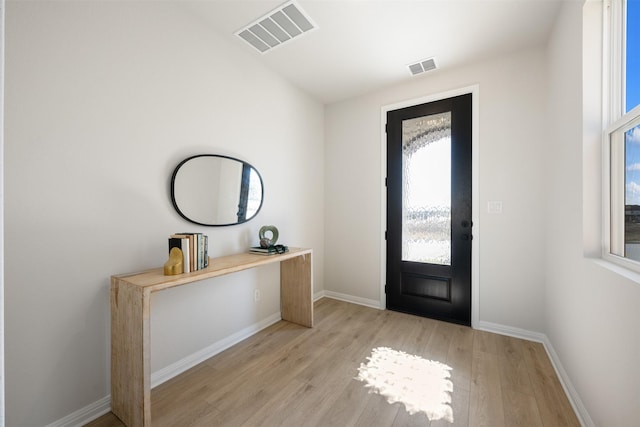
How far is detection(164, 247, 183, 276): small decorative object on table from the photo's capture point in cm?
162

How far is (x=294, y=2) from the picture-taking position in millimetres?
1933

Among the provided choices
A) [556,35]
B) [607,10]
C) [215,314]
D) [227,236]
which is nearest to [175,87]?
[227,236]

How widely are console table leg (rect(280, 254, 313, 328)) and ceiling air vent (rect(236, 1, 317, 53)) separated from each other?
6.64 feet

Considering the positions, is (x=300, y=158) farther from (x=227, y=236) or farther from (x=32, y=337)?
(x=32, y=337)

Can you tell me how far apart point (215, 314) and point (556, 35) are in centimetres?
357

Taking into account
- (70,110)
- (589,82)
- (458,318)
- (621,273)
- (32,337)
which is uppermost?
(589,82)

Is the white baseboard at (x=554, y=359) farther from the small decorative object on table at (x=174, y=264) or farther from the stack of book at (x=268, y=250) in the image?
the small decorative object on table at (x=174, y=264)

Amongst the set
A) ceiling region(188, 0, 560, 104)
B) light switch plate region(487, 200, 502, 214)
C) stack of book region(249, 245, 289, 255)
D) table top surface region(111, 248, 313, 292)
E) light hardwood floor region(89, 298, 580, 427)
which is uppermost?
ceiling region(188, 0, 560, 104)

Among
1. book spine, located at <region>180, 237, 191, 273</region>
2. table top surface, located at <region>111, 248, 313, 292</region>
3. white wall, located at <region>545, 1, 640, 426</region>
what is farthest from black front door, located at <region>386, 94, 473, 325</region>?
book spine, located at <region>180, 237, 191, 273</region>

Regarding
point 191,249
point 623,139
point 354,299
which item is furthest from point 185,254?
point 623,139

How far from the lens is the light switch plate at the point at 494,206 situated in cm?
256

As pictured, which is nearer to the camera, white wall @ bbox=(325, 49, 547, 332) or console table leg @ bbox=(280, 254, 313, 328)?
white wall @ bbox=(325, 49, 547, 332)

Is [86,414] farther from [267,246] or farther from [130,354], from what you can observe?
[267,246]

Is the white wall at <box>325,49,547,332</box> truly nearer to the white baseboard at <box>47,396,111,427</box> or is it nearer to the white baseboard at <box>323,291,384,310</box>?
the white baseboard at <box>323,291,384,310</box>
